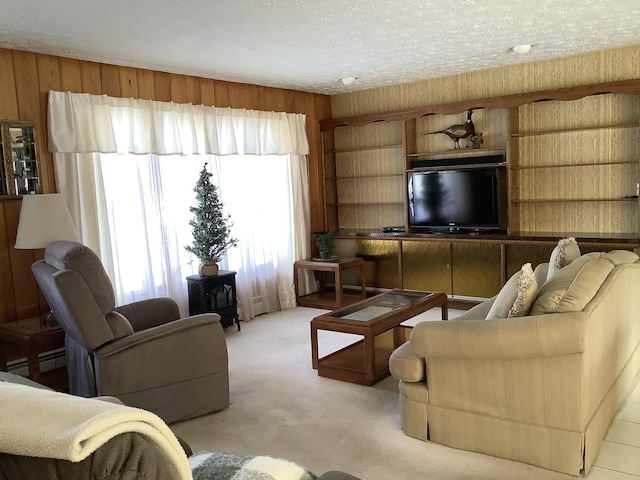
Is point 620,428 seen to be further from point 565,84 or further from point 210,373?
point 565,84

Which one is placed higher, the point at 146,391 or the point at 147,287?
the point at 147,287

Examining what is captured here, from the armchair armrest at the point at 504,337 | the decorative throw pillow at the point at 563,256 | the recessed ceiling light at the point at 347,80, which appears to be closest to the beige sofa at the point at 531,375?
the armchair armrest at the point at 504,337

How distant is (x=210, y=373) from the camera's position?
3.52 meters

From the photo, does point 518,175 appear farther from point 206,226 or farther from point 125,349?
point 125,349

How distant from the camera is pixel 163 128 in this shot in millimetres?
5270

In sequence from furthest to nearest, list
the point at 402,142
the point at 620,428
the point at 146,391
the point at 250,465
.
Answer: the point at 402,142
the point at 146,391
the point at 620,428
the point at 250,465

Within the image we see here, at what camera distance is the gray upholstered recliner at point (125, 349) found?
3.12m

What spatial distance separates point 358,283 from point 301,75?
255cm

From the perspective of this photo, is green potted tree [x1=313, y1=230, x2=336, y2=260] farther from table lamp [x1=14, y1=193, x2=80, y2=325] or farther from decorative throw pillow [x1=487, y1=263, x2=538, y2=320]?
decorative throw pillow [x1=487, y1=263, x2=538, y2=320]

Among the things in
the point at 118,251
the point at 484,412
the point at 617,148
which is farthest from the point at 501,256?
the point at 118,251

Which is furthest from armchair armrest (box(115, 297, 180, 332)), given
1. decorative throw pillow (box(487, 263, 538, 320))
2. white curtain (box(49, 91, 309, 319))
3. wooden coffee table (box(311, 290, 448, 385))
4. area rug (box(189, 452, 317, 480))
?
area rug (box(189, 452, 317, 480))

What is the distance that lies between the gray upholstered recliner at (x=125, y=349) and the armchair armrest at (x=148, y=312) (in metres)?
0.50

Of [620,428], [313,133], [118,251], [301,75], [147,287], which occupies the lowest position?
[620,428]

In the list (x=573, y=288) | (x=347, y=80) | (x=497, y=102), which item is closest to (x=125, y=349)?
(x=573, y=288)
